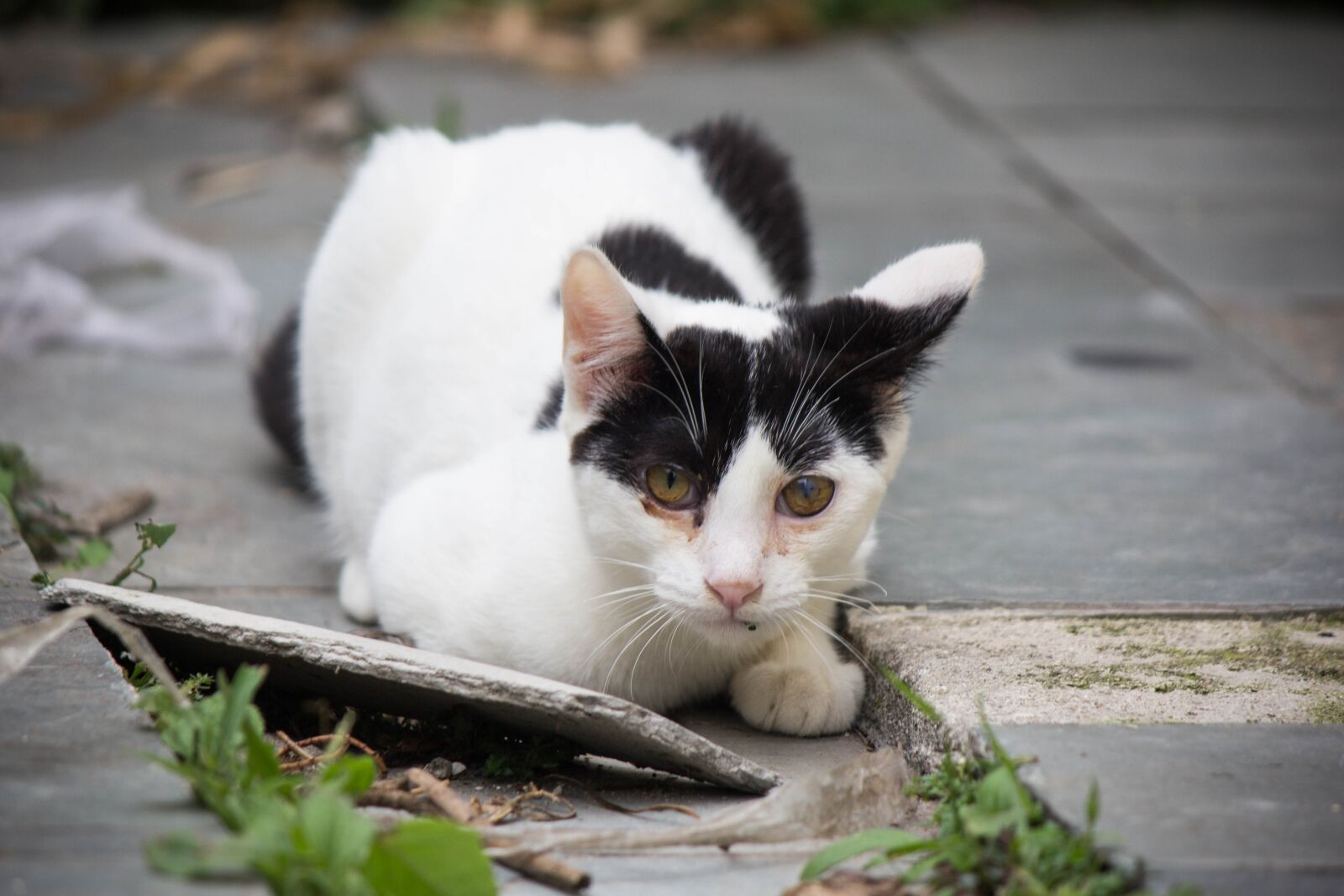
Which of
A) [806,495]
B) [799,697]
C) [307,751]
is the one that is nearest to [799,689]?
[799,697]

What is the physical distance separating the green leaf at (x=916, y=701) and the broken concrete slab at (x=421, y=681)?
0.90ft

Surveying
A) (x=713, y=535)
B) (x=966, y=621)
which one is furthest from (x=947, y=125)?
(x=713, y=535)

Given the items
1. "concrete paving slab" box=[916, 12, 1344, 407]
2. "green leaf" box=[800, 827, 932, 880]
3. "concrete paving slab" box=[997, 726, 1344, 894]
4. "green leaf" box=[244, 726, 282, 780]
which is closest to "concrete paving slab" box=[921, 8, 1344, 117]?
"concrete paving slab" box=[916, 12, 1344, 407]

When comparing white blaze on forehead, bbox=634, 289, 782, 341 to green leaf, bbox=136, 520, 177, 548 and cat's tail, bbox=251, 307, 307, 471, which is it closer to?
green leaf, bbox=136, 520, 177, 548

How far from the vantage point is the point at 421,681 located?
8.06 feet

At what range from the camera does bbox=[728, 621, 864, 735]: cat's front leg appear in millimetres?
2783

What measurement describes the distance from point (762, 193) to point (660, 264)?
74 cm

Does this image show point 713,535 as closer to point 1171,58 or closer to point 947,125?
point 947,125

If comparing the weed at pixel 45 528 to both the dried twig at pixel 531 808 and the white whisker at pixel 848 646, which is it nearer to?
the dried twig at pixel 531 808

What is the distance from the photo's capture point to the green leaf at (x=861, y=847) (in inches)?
81.6

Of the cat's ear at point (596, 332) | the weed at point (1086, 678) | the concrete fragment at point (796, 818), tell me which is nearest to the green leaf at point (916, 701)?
the concrete fragment at point (796, 818)

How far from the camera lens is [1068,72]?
805 cm

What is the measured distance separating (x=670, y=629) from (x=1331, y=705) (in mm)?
1185

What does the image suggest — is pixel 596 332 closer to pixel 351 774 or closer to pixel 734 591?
pixel 734 591
